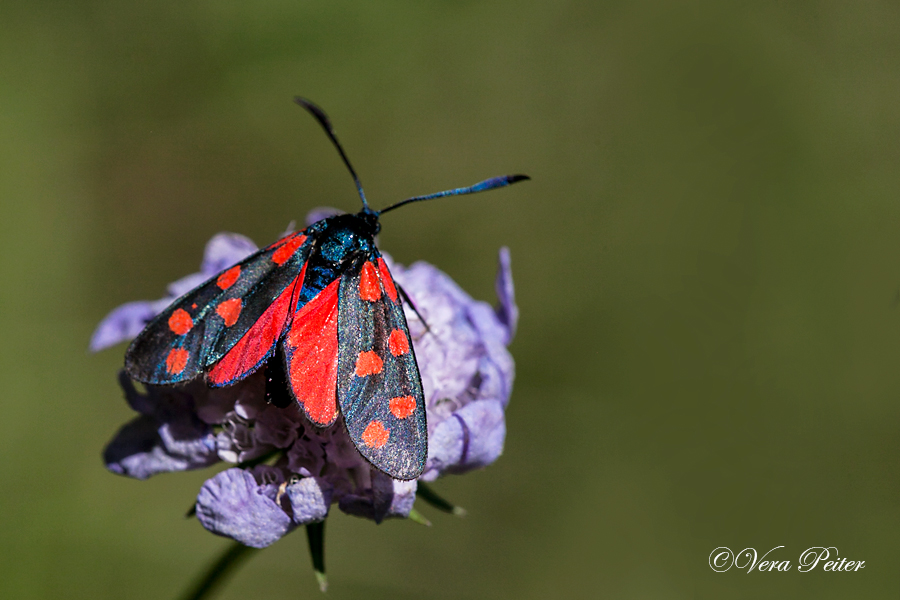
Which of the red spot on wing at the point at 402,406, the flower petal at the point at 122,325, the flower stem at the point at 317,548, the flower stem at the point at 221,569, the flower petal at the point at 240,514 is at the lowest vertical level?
the flower stem at the point at 221,569

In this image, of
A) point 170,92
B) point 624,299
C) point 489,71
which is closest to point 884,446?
point 624,299

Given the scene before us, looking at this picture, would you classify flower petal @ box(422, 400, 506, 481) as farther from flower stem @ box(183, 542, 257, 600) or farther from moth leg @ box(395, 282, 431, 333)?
flower stem @ box(183, 542, 257, 600)

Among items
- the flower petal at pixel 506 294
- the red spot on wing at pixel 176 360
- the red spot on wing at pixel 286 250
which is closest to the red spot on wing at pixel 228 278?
the red spot on wing at pixel 286 250

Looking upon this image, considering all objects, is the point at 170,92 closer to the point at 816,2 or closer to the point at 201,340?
the point at 201,340

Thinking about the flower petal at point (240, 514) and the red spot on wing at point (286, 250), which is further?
the red spot on wing at point (286, 250)

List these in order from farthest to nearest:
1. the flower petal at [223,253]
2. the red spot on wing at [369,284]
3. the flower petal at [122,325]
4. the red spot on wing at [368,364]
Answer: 1. the flower petal at [223,253]
2. the flower petal at [122,325]
3. the red spot on wing at [369,284]
4. the red spot on wing at [368,364]

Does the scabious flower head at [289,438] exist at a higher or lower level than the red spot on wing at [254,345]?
lower

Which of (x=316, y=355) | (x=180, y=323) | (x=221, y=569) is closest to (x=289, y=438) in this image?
(x=316, y=355)

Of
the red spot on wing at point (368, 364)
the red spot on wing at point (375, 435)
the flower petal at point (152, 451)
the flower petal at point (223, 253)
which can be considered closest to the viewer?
the red spot on wing at point (375, 435)

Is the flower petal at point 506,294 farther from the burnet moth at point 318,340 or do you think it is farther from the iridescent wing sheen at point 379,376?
the iridescent wing sheen at point 379,376
